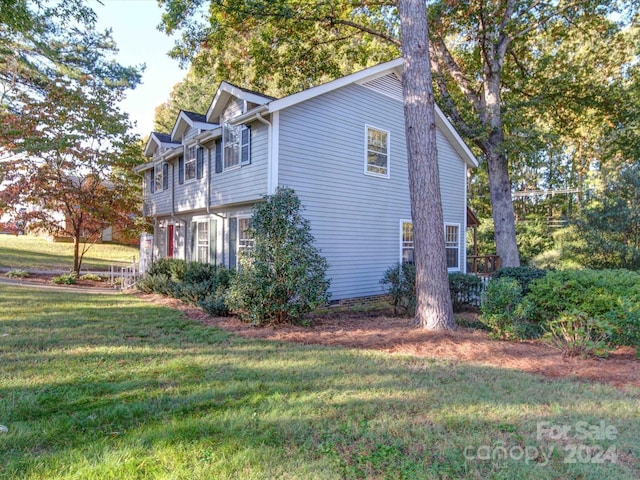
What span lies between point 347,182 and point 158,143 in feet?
26.2

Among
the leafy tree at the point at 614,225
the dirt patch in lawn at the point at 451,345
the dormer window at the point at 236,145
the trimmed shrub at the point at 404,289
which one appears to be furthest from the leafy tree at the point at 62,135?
the leafy tree at the point at 614,225

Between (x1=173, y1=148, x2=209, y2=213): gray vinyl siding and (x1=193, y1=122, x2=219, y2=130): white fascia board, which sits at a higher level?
(x1=193, y1=122, x2=219, y2=130): white fascia board

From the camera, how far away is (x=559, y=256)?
18.2 m

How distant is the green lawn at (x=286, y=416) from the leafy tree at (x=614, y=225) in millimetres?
15428

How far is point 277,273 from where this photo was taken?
24.1 feet

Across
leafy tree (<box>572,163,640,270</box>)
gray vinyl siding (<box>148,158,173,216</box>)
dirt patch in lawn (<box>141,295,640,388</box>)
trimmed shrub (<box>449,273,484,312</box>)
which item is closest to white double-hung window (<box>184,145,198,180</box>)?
gray vinyl siding (<box>148,158,173,216</box>)

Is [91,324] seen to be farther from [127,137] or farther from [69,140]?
[127,137]

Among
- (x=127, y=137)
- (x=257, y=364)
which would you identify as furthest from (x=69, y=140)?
(x=257, y=364)

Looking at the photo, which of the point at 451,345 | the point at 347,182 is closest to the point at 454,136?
the point at 347,182

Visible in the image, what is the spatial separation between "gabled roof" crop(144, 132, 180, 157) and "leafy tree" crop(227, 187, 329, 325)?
8.14m

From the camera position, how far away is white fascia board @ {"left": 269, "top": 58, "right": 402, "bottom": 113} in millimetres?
8984

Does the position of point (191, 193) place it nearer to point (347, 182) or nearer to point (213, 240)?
point (213, 240)

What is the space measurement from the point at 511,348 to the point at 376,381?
2.71 meters

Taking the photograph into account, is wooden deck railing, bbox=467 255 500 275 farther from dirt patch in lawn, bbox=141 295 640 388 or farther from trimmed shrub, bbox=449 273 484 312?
dirt patch in lawn, bbox=141 295 640 388
